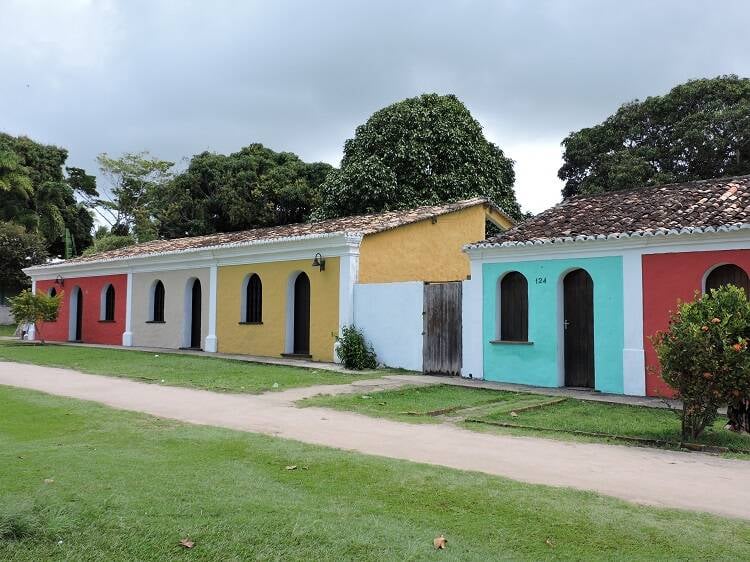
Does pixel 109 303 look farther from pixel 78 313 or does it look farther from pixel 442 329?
pixel 442 329

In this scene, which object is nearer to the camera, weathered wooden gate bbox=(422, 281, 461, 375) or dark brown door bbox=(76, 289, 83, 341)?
weathered wooden gate bbox=(422, 281, 461, 375)

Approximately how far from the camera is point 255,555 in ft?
12.1

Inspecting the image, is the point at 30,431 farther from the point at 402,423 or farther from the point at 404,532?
the point at 404,532

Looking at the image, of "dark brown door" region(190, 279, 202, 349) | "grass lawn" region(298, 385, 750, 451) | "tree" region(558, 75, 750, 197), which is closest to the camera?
"grass lawn" region(298, 385, 750, 451)

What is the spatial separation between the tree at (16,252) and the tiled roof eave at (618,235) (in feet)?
91.8

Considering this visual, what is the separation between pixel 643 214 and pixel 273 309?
31.7ft

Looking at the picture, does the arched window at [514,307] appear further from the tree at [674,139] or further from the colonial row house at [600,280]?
the tree at [674,139]

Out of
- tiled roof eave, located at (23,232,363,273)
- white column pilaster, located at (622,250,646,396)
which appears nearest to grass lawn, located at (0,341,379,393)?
tiled roof eave, located at (23,232,363,273)

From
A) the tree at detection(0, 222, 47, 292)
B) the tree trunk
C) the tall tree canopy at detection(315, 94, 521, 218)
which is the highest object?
the tall tree canopy at detection(315, 94, 521, 218)

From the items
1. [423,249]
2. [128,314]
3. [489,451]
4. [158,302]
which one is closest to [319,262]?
[423,249]

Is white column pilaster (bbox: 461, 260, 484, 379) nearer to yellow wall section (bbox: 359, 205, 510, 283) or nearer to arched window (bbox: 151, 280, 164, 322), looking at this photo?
yellow wall section (bbox: 359, 205, 510, 283)

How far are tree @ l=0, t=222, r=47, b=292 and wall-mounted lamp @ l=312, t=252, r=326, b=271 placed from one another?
23.5 meters

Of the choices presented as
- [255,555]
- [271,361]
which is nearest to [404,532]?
[255,555]

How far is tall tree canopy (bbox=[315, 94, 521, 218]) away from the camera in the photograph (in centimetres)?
2662
